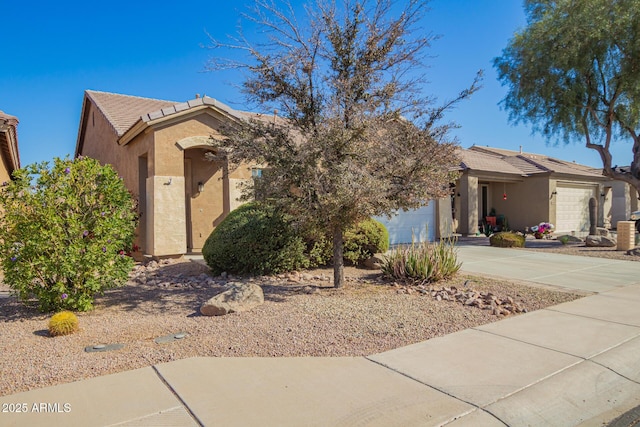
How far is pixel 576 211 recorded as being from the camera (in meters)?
23.3

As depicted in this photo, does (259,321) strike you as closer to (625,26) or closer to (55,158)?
(55,158)

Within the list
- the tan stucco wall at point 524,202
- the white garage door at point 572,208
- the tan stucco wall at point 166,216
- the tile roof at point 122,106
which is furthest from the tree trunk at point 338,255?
the white garage door at point 572,208

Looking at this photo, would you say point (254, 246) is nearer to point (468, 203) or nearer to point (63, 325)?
point (63, 325)

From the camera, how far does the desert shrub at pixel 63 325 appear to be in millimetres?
5355

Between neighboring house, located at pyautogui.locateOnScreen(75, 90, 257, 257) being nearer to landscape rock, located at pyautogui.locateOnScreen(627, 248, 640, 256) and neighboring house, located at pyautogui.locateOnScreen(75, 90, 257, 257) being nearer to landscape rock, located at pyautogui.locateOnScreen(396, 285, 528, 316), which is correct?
landscape rock, located at pyautogui.locateOnScreen(396, 285, 528, 316)

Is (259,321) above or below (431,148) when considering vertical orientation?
below

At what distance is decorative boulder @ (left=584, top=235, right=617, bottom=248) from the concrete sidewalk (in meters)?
10.9

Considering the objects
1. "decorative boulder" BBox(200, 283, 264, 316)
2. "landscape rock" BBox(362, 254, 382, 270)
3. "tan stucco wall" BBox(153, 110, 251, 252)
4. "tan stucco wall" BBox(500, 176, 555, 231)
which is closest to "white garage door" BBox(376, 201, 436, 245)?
"landscape rock" BBox(362, 254, 382, 270)

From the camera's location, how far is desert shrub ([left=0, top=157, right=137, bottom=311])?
616 centimetres

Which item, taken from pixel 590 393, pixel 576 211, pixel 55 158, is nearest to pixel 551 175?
pixel 576 211

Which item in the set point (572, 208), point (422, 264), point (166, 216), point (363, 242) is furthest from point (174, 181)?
point (572, 208)

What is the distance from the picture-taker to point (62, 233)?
20.7 ft

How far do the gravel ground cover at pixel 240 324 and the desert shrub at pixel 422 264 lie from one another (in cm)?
25

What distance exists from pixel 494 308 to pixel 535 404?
303cm
